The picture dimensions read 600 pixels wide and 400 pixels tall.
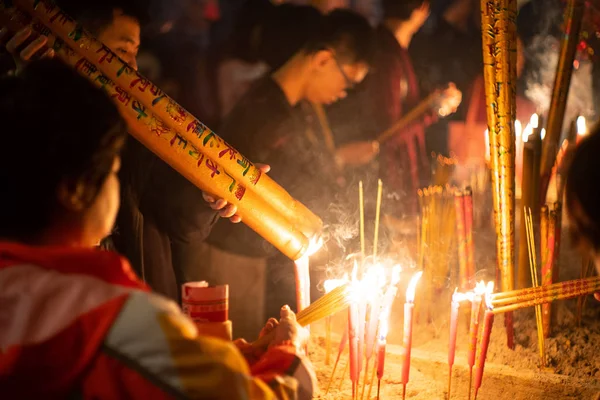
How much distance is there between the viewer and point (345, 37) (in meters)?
3.54

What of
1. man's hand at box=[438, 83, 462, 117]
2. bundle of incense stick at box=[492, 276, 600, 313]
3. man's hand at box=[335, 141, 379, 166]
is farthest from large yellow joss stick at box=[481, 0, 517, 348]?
man's hand at box=[438, 83, 462, 117]

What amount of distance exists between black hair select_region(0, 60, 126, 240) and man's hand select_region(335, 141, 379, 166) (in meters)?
2.79

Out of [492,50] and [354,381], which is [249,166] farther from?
[492,50]

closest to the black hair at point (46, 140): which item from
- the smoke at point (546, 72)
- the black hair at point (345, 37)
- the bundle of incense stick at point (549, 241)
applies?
the bundle of incense stick at point (549, 241)

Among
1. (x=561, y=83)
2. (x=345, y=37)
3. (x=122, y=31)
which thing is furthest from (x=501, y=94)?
(x=122, y=31)

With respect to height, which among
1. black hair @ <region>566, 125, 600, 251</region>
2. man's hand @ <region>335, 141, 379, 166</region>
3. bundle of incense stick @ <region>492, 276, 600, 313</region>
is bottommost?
bundle of incense stick @ <region>492, 276, 600, 313</region>

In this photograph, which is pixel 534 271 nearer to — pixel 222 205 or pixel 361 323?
pixel 361 323

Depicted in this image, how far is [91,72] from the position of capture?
1.98 metres

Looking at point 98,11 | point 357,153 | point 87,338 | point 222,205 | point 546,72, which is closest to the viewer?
Answer: point 87,338

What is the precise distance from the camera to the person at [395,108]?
378 centimetres

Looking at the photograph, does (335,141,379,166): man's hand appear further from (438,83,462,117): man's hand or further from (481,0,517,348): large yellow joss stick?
(481,0,517,348): large yellow joss stick

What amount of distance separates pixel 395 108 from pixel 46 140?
10.7 ft

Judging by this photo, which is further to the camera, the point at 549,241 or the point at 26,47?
the point at 549,241

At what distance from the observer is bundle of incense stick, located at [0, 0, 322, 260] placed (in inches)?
77.9
